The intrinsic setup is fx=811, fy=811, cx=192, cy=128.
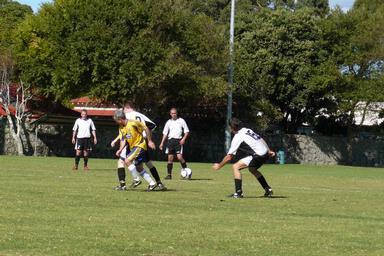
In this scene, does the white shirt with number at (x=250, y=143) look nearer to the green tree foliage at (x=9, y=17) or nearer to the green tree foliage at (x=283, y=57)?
the green tree foliage at (x=9, y=17)

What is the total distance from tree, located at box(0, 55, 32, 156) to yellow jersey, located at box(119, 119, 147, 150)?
28.7 metres

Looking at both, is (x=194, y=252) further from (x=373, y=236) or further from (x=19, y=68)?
(x=19, y=68)

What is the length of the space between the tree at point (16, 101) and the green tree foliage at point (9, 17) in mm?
1076

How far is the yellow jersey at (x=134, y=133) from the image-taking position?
18156 millimetres

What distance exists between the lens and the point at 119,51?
42969 millimetres

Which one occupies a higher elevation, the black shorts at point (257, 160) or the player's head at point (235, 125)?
the player's head at point (235, 125)

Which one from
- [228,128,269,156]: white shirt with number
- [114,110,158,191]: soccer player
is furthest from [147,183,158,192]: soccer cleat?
[228,128,269,156]: white shirt with number

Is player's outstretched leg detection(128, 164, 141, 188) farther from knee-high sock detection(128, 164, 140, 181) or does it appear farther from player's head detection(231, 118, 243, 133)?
player's head detection(231, 118, 243, 133)

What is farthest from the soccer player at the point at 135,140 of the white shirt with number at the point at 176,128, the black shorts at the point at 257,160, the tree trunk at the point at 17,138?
the tree trunk at the point at 17,138

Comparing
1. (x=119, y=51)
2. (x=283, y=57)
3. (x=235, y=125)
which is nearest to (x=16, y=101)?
(x=119, y=51)

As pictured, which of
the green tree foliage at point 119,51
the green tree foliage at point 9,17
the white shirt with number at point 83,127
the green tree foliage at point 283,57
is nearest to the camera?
the white shirt with number at point 83,127

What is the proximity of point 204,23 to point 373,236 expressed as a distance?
37.3 metres

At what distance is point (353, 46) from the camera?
54.0m

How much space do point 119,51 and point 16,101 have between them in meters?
8.18
